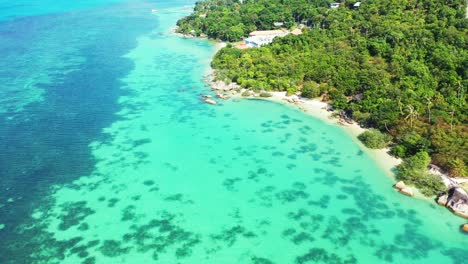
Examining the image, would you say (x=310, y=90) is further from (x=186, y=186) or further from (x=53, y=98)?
(x=53, y=98)

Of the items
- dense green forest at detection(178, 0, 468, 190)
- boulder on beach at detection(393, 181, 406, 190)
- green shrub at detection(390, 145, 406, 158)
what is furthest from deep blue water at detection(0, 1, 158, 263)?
green shrub at detection(390, 145, 406, 158)

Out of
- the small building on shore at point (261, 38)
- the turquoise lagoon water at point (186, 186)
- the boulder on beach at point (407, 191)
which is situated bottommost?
the turquoise lagoon water at point (186, 186)

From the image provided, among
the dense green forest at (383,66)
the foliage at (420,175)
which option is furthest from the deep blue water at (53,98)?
the foliage at (420,175)

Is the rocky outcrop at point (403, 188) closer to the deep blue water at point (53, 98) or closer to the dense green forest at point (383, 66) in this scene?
the dense green forest at point (383, 66)

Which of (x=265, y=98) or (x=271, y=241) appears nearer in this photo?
(x=271, y=241)

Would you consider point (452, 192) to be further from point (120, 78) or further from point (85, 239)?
point (120, 78)

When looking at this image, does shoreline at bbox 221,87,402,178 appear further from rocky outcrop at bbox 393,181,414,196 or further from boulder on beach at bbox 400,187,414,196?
boulder on beach at bbox 400,187,414,196

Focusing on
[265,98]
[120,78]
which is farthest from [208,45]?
[265,98]
